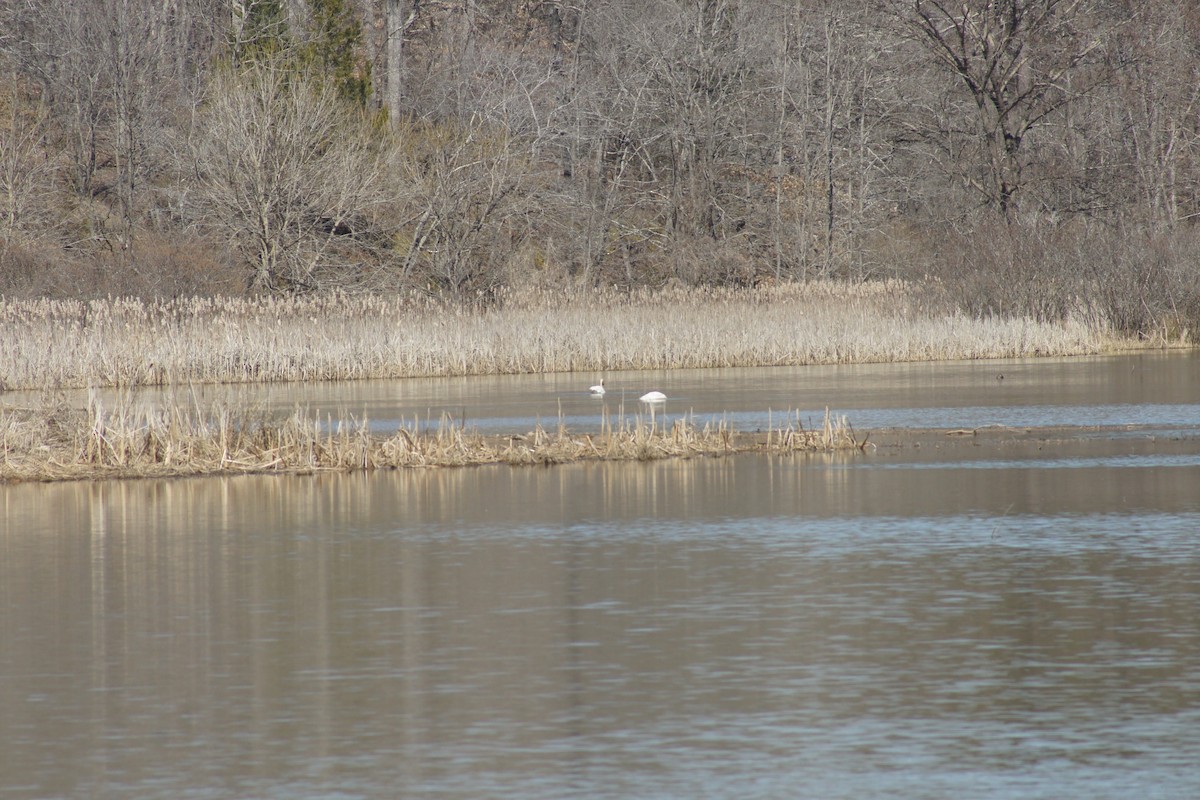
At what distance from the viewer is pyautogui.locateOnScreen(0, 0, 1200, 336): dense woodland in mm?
37094

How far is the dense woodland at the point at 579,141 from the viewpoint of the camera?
3709 cm

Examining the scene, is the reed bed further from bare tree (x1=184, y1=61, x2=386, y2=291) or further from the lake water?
bare tree (x1=184, y1=61, x2=386, y2=291)

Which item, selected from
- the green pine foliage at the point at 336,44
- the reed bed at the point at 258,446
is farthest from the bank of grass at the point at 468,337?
the green pine foliage at the point at 336,44

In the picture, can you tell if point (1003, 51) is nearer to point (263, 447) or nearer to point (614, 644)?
point (263, 447)

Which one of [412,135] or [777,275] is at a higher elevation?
[412,135]

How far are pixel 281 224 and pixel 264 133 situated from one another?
7.42 feet

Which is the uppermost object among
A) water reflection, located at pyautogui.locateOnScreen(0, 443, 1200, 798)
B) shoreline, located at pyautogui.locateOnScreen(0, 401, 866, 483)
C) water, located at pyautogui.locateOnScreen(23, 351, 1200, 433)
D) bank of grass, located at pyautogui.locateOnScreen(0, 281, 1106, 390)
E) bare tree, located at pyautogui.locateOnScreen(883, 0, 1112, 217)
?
bare tree, located at pyautogui.locateOnScreen(883, 0, 1112, 217)

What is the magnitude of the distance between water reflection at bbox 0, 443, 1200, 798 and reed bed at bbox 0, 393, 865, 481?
1.77 meters

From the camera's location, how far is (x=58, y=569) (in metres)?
9.62

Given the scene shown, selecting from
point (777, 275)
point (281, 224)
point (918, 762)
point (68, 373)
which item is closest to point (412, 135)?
point (281, 224)

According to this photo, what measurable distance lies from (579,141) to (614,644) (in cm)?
3834

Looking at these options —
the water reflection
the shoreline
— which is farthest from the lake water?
the shoreline

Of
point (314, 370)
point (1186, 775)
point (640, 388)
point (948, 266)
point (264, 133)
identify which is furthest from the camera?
point (264, 133)

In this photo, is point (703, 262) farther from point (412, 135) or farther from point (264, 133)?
point (264, 133)
